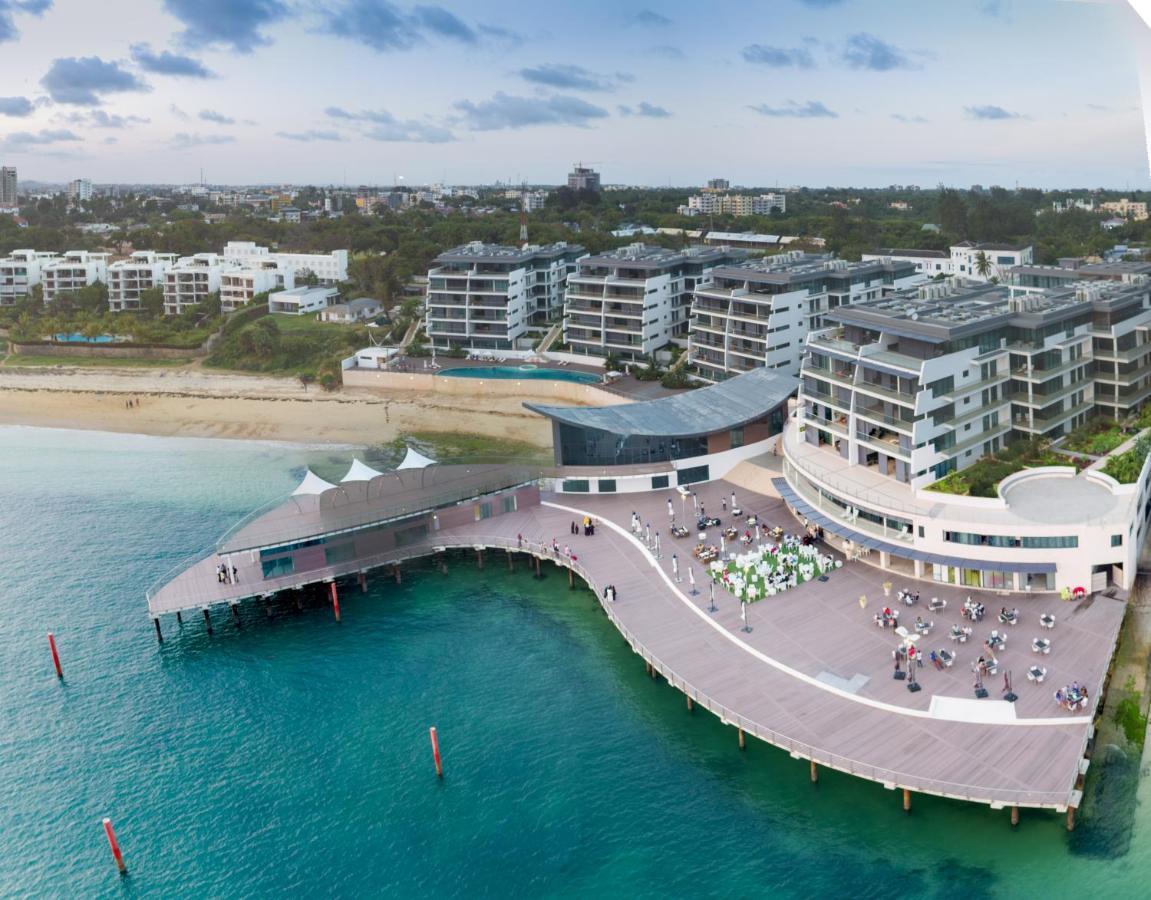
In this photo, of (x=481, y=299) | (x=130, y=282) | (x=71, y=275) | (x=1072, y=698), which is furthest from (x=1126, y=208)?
(x=71, y=275)

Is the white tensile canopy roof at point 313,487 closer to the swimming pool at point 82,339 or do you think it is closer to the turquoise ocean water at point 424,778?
the turquoise ocean water at point 424,778

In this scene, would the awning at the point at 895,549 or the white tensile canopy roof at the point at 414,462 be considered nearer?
the awning at the point at 895,549

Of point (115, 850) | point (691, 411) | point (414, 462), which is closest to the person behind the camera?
point (115, 850)

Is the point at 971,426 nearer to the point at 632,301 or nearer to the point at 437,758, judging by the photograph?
the point at 437,758

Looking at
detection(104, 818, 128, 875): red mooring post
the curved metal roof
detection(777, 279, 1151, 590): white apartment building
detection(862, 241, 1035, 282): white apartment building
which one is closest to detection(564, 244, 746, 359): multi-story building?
detection(862, 241, 1035, 282): white apartment building

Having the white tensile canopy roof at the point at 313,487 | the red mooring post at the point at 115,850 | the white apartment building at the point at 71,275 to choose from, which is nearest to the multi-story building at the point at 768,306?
the white tensile canopy roof at the point at 313,487

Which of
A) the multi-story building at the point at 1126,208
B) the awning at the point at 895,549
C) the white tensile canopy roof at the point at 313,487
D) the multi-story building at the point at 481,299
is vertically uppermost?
the multi-story building at the point at 1126,208
